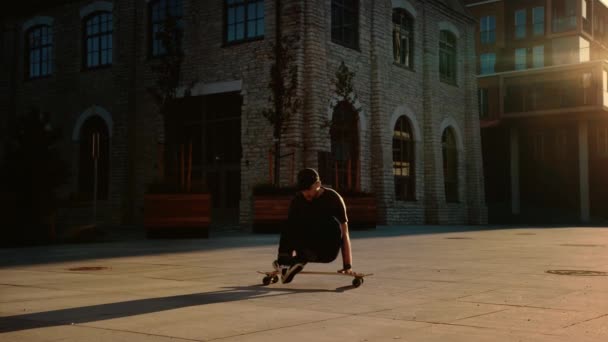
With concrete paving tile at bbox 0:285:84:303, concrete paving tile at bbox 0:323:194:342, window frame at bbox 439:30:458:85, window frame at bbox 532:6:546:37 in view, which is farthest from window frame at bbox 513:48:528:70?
concrete paving tile at bbox 0:323:194:342

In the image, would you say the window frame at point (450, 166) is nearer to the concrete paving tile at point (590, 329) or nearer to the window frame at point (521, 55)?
the window frame at point (521, 55)

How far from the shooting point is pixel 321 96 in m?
20.5

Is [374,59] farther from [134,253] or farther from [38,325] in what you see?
[38,325]

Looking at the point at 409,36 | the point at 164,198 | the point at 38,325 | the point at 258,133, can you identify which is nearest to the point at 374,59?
the point at 409,36

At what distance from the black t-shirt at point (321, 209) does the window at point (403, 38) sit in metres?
Result: 18.9

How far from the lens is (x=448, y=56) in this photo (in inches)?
1126

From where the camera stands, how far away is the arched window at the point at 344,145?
21.2 m

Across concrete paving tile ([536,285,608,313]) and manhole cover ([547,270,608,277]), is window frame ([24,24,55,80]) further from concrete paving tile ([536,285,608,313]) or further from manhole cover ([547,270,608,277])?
concrete paving tile ([536,285,608,313])

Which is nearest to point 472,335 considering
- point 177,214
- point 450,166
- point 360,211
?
point 177,214

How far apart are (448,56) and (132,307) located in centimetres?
2514

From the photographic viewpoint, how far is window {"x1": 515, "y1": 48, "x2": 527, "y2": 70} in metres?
45.5

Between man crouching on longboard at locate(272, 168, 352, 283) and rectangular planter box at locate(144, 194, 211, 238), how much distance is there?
8.65m

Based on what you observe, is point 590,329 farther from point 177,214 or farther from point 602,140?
point 602,140

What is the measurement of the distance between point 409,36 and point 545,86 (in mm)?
14016
